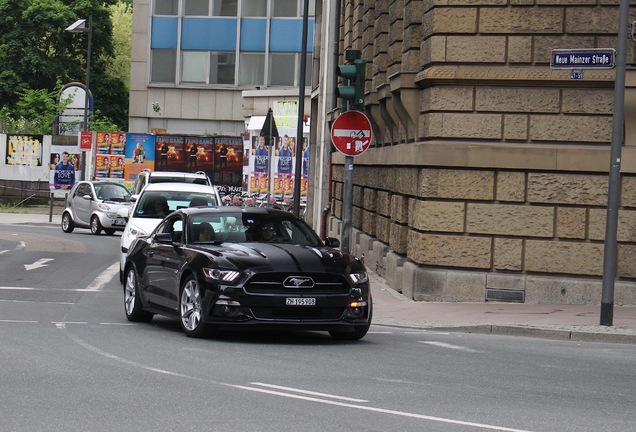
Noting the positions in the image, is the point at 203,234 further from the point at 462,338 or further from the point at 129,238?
the point at 129,238

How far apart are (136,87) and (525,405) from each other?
62.7 meters

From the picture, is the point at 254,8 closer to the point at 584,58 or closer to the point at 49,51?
the point at 49,51

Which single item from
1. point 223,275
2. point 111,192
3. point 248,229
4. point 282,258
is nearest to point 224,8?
point 111,192

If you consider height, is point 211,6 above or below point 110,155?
above

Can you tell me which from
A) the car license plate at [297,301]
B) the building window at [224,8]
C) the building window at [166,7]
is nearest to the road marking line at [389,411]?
the car license plate at [297,301]

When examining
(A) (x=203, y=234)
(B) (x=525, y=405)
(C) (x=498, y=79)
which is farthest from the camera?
(C) (x=498, y=79)

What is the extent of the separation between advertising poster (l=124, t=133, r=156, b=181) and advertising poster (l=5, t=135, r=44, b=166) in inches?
240

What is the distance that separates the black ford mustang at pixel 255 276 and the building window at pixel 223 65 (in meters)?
55.5

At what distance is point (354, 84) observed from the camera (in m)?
20.0

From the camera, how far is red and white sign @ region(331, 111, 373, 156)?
20.0 m

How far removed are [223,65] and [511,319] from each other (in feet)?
180

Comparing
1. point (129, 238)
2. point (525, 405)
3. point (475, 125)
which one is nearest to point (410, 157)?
point (475, 125)

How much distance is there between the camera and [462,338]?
15828 millimetres

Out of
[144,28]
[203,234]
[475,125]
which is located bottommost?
[203,234]
